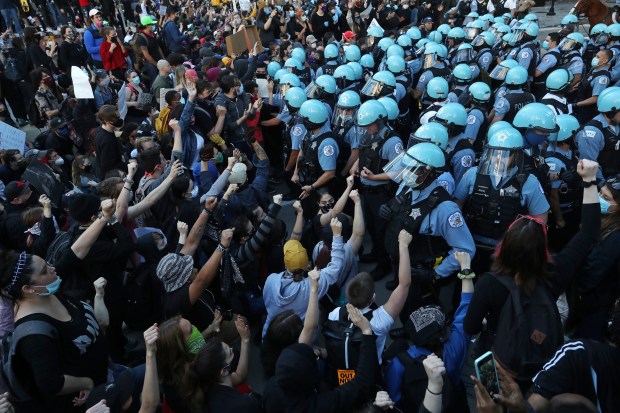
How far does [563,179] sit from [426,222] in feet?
6.18

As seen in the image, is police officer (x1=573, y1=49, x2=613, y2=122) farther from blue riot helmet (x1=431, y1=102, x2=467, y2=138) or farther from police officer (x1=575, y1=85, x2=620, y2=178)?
blue riot helmet (x1=431, y1=102, x2=467, y2=138)

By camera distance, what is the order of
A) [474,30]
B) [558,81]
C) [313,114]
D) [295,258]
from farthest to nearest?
[474,30], [558,81], [313,114], [295,258]

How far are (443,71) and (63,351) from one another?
23.4 feet

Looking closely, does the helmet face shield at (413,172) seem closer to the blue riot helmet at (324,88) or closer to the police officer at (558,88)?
the blue riot helmet at (324,88)

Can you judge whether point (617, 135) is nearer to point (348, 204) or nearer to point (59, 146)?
point (348, 204)

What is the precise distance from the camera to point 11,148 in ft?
20.0

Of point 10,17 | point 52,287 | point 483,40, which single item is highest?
point 10,17

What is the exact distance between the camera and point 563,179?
493cm

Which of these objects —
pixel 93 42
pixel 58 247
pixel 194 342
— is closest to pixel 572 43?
pixel 194 342

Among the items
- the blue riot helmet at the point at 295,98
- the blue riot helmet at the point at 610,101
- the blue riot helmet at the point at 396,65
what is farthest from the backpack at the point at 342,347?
the blue riot helmet at the point at 396,65

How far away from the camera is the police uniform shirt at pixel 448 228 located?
3.86m

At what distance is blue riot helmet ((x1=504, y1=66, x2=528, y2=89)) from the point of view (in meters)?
6.97

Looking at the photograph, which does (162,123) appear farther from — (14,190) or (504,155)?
(504,155)

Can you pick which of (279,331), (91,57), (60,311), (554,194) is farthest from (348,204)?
(91,57)
